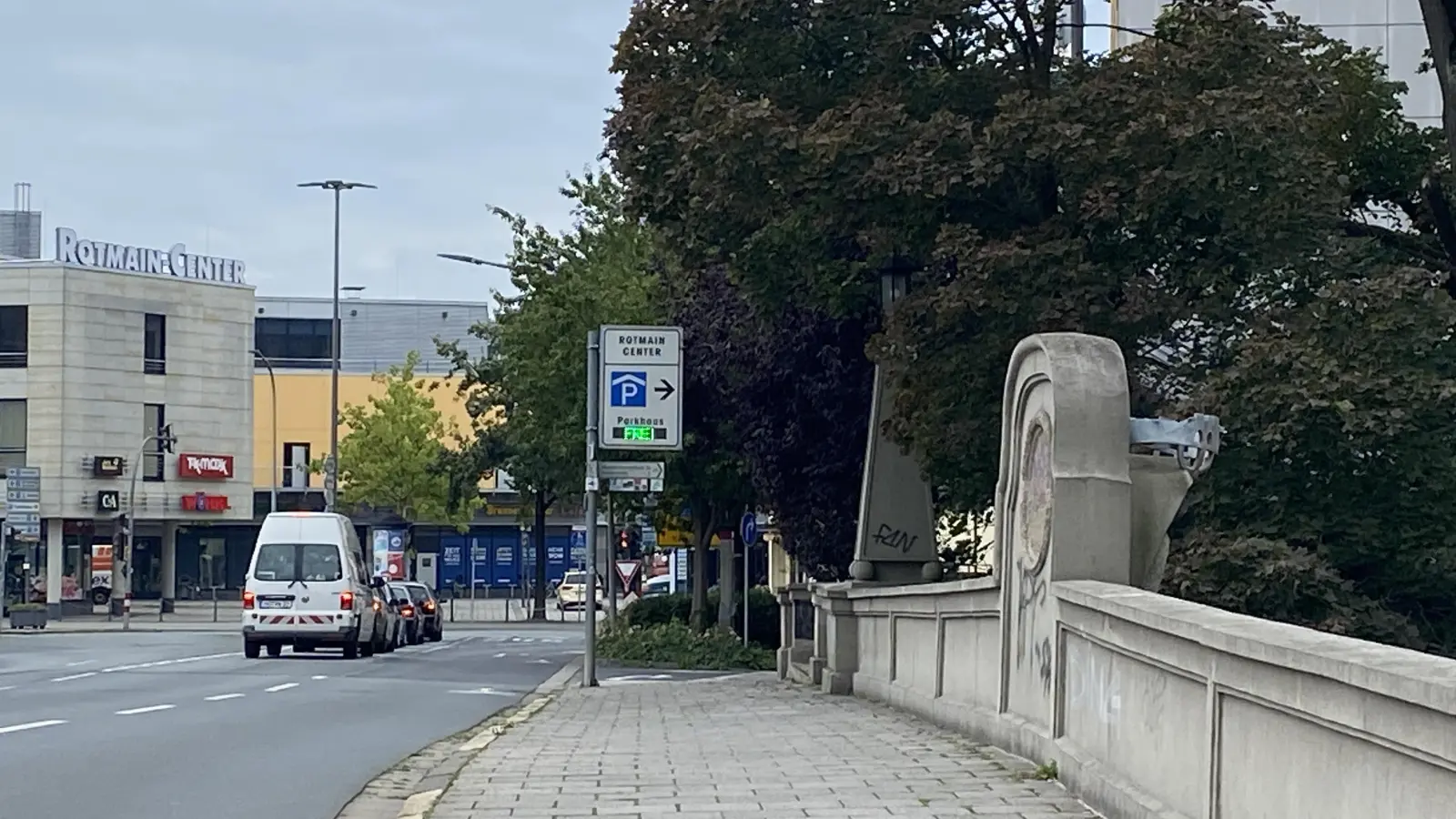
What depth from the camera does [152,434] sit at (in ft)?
227

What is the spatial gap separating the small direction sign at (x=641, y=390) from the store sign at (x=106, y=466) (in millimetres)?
46881

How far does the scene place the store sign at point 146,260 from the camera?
6700 cm

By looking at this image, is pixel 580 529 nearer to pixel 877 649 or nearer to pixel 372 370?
pixel 372 370

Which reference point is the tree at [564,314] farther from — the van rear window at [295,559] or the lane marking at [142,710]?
the lane marking at [142,710]

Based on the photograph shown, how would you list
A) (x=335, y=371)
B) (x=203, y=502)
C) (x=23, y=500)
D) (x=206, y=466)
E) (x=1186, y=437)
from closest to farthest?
1. (x=1186, y=437)
2. (x=23, y=500)
3. (x=335, y=371)
4. (x=206, y=466)
5. (x=203, y=502)

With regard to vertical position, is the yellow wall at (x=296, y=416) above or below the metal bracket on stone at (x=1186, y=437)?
above

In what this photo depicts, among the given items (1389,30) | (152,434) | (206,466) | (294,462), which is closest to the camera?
(1389,30)

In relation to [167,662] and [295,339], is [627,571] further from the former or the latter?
[295,339]

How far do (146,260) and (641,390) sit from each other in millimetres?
48781

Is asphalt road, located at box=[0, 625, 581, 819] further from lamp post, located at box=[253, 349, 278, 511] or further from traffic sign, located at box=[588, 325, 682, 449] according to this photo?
lamp post, located at box=[253, 349, 278, 511]

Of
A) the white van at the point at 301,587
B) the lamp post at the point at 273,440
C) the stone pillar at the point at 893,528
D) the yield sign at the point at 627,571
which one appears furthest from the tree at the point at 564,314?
the lamp post at the point at 273,440

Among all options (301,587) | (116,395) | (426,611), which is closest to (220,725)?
(301,587)

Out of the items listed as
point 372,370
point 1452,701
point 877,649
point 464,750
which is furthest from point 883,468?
point 372,370

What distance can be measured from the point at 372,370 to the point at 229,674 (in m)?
68.9
